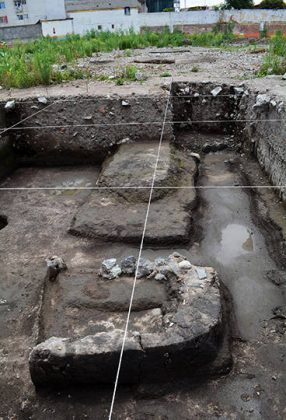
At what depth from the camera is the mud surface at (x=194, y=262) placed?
2260 mm

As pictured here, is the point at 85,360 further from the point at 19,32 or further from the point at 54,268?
the point at 19,32

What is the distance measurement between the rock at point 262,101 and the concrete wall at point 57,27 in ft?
66.8

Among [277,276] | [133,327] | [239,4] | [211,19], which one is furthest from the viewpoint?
[239,4]

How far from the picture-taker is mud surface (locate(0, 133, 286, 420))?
7.41 feet

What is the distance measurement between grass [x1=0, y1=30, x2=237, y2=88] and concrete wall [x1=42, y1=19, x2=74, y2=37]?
8.40 metres

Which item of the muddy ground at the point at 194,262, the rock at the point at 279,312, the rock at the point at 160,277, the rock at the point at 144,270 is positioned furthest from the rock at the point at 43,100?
the rock at the point at 279,312

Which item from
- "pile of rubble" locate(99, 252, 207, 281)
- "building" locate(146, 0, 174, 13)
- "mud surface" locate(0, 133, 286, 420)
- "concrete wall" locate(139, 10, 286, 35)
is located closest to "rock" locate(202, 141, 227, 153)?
"mud surface" locate(0, 133, 286, 420)

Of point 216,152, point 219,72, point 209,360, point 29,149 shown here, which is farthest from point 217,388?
point 219,72

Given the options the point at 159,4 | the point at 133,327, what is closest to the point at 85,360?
the point at 133,327

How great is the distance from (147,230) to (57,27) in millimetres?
22206

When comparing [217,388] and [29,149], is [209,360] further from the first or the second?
[29,149]

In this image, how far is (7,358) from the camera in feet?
Answer: 8.56

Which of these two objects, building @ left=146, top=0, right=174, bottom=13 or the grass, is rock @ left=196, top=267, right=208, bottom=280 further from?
building @ left=146, top=0, right=174, bottom=13

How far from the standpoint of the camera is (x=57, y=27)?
2234cm
